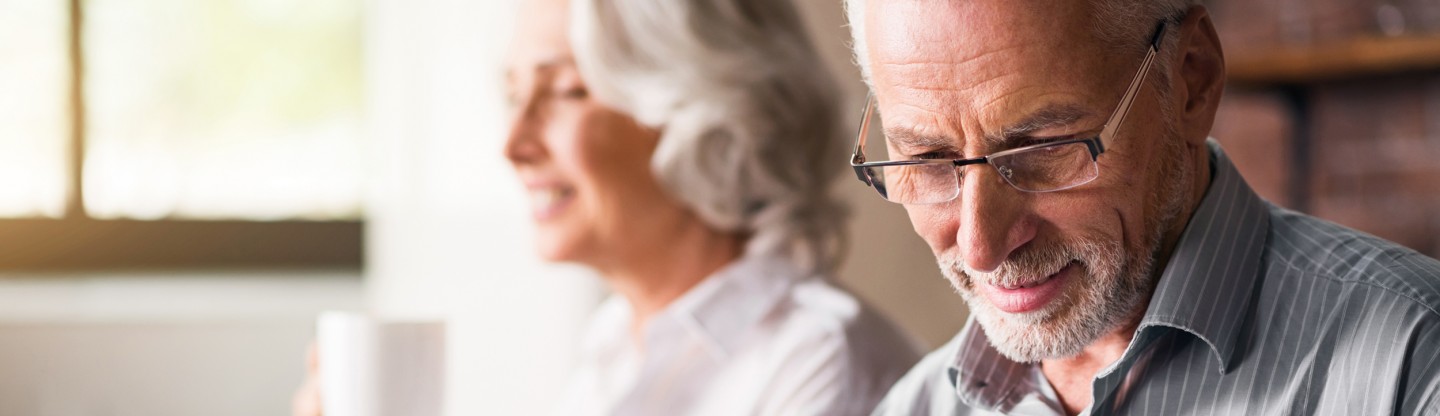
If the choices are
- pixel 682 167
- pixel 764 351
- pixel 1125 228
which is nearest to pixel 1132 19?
pixel 1125 228

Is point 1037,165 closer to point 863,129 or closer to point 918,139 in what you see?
point 918,139

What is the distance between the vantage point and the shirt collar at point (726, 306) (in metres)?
1.79

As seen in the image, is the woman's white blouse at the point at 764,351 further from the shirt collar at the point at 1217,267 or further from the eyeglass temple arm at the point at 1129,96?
the eyeglass temple arm at the point at 1129,96

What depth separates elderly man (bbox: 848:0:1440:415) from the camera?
94 centimetres

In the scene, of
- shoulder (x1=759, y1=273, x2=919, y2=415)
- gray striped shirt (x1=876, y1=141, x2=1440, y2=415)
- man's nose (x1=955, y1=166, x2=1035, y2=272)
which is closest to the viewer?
gray striped shirt (x1=876, y1=141, x2=1440, y2=415)

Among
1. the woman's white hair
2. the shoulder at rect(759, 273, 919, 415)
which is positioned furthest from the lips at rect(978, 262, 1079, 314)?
the woman's white hair

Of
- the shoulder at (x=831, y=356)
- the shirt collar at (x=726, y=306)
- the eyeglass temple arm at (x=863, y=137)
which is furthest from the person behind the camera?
the shirt collar at (x=726, y=306)

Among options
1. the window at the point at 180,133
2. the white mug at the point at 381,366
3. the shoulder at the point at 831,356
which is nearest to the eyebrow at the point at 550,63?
the shoulder at the point at 831,356

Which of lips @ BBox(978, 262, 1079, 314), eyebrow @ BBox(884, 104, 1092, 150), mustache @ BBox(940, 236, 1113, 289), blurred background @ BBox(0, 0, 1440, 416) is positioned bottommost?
blurred background @ BBox(0, 0, 1440, 416)

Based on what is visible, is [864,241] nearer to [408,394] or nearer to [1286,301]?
[408,394]

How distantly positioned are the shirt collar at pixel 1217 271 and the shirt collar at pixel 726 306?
837mm

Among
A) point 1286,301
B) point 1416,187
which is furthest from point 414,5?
point 1416,187

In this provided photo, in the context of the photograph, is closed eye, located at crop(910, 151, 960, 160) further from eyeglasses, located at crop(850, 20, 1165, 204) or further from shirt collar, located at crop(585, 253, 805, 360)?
shirt collar, located at crop(585, 253, 805, 360)

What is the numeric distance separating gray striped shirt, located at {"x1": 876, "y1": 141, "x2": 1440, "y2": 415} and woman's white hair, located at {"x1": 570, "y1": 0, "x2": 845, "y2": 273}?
0.86m
